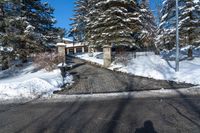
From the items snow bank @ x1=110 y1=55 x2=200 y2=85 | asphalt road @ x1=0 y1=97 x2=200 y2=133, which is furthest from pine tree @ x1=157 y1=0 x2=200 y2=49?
asphalt road @ x1=0 y1=97 x2=200 y2=133

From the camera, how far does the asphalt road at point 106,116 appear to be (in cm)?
569

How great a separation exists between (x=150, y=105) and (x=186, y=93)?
2.75 m

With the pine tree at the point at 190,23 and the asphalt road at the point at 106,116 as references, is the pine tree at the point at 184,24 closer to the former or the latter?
the pine tree at the point at 190,23

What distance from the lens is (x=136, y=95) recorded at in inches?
384

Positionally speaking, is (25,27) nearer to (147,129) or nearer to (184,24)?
(184,24)

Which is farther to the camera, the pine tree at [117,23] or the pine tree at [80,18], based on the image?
the pine tree at [80,18]

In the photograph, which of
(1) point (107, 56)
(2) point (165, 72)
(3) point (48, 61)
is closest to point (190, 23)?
(2) point (165, 72)

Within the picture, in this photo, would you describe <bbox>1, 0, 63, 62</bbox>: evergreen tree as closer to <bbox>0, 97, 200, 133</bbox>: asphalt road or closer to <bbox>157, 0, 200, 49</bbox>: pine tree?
<bbox>157, 0, 200, 49</bbox>: pine tree

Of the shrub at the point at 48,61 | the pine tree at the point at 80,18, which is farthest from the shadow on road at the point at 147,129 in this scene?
the pine tree at the point at 80,18

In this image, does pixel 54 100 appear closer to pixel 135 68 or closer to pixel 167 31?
pixel 135 68

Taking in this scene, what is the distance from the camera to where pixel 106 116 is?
6758 mm

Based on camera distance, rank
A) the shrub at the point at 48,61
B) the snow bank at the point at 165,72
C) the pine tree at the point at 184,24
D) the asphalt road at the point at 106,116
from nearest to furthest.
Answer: the asphalt road at the point at 106,116
the snow bank at the point at 165,72
the shrub at the point at 48,61
the pine tree at the point at 184,24

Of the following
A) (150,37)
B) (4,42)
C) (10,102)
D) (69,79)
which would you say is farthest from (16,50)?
(150,37)

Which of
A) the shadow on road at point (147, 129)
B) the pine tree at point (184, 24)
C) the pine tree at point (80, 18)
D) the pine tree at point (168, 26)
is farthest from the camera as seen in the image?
the pine tree at point (80, 18)
